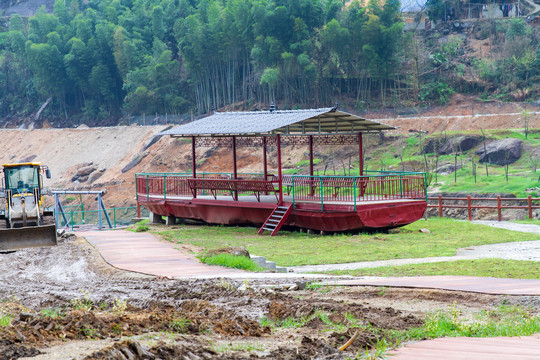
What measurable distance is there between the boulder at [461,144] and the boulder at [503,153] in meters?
2.31

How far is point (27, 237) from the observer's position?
19938 millimetres

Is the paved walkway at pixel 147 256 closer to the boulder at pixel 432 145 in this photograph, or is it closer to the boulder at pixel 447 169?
the boulder at pixel 447 169

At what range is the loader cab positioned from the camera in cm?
2219

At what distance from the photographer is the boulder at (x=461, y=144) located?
44062 mm

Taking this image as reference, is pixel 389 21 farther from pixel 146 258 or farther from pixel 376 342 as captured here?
pixel 376 342

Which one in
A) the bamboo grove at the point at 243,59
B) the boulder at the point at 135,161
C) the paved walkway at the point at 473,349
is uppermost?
the bamboo grove at the point at 243,59

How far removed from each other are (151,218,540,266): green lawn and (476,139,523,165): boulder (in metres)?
17.9

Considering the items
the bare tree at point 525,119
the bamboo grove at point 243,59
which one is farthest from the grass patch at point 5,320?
the bamboo grove at point 243,59

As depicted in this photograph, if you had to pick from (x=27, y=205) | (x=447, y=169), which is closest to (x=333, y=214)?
(x=27, y=205)

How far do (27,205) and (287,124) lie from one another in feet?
28.1

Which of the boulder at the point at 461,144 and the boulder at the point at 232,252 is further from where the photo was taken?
the boulder at the point at 461,144

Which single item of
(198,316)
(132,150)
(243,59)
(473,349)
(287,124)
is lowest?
(132,150)

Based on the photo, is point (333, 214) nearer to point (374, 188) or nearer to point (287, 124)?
point (374, 188)

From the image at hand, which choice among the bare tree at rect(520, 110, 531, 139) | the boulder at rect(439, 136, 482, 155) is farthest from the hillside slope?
the boulder at rect(439, 136, 482, 155)
